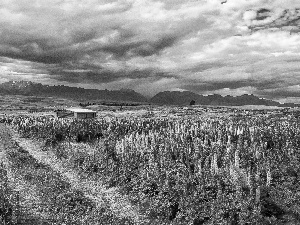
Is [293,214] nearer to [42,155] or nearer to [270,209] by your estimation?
[270,209]

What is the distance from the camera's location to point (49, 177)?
65.8ft

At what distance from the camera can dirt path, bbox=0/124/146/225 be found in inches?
561

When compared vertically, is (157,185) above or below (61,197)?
above

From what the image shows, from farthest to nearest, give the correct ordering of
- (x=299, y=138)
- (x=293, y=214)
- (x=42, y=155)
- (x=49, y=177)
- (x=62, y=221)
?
(x=42, y=155) < (x=299, y=138) < (x=49, y=177) < (x=62, y=221) < (x=293, y=214)

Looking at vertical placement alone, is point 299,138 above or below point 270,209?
above

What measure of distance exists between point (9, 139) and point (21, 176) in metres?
16.2

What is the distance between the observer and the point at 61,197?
16297mm

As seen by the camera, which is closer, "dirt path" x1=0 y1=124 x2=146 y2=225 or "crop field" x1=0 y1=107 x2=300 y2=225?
"crop field" x1=0 y1=107 x2=300 y2=225

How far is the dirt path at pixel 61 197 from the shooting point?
14.2 m

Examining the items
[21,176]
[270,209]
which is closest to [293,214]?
[270,209]

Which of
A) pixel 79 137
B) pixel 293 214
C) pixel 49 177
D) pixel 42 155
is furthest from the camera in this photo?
pixel 79 137

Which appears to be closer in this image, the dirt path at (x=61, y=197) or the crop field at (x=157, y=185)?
the crop field at (x=157, y=185)

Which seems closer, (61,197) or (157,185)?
(61,197)

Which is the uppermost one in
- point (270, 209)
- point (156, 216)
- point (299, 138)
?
point (299, 138)
